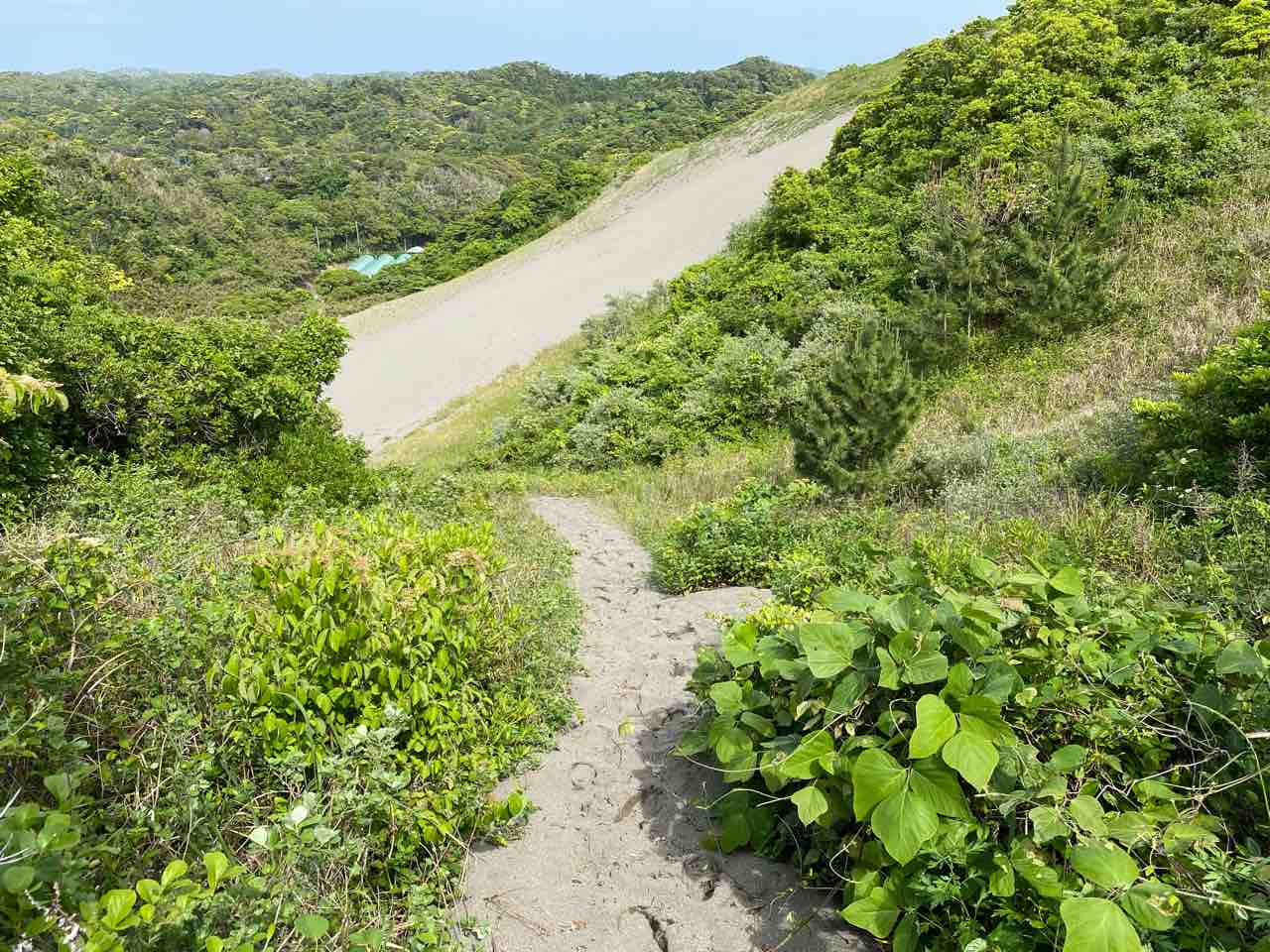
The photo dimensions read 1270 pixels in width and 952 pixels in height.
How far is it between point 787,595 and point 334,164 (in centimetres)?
8871

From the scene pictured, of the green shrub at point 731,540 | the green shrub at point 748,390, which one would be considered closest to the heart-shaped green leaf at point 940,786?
the green shrub at point 731,540

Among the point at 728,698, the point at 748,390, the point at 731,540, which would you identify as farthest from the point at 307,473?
the point at 748,390

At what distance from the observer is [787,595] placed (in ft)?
14.2

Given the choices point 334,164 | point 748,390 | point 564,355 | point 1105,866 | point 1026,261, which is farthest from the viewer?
point 334,164

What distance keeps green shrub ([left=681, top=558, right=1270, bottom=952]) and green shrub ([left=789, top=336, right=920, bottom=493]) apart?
4773mm

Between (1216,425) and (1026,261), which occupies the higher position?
(1026,261)

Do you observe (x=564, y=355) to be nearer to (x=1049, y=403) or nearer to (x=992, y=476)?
(x=1049, y=403)


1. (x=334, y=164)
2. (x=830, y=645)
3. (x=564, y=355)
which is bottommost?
(x=564, y=355)

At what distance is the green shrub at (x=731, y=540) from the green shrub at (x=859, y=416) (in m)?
1.05

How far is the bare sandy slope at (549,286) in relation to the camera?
23.1 m

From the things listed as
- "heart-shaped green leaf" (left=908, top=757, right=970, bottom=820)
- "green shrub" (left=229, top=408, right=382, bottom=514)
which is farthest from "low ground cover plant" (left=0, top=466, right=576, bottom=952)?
"green shrub" (left=229, top=408, right=382, bottom=514)

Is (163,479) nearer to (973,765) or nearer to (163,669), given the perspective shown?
(163,669)

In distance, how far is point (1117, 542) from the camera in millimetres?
4352

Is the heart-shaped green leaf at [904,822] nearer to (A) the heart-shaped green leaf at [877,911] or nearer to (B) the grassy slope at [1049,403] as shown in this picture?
(A) the heart-shaped green leaf at [877,911]
